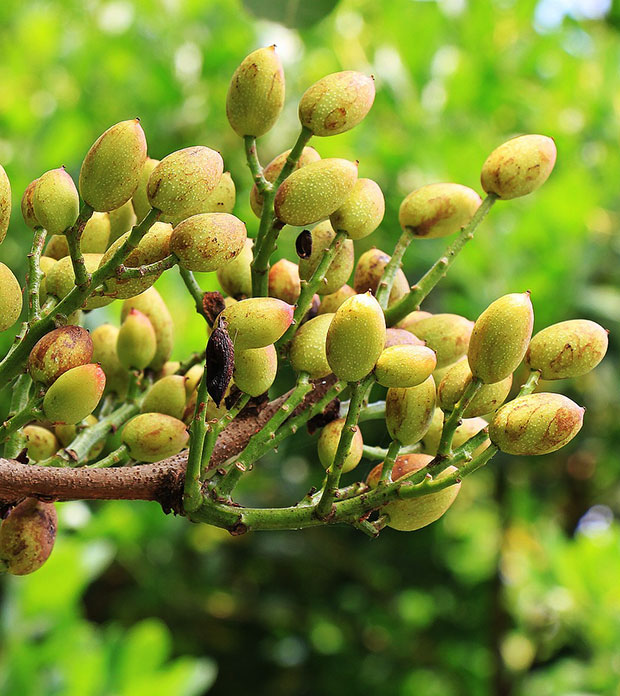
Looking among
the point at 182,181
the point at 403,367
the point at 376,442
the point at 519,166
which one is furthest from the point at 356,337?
the point at 376,442

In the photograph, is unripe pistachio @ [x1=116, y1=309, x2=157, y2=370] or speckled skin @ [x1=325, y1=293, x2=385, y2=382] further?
unripe pistachio @ [x1=116, y1=309, x2=157, y2=370]

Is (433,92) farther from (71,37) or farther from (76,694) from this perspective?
(76,694)

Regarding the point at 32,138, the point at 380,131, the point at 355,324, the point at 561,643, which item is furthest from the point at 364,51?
the point at 355,324

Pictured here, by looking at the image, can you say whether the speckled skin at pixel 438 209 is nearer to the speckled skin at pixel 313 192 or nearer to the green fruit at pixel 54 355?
the speckled skin at pixel 313 192

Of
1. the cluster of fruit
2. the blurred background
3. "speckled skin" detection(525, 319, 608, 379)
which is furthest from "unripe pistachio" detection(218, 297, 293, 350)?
the blurred background

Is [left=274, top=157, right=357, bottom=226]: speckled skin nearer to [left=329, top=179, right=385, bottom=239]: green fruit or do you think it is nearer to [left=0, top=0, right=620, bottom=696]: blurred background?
[left=329, top=179, right=385, bottom=239]: green fruit

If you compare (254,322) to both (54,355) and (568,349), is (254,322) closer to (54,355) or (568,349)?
(54,355)
